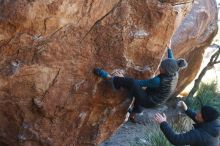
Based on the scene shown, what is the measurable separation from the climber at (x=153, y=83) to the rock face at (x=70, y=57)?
10.7 inches

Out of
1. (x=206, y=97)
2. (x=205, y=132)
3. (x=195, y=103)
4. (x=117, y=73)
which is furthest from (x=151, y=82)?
(x=206, y=97)

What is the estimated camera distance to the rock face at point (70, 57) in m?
7.02

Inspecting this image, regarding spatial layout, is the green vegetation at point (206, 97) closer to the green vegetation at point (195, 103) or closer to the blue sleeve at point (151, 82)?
the green vegetation at point (195, 103)

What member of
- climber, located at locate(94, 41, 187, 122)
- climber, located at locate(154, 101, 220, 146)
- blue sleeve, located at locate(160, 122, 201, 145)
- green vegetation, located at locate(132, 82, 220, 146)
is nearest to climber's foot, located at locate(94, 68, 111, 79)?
climber, located at locate(94, 41, 187, 122)

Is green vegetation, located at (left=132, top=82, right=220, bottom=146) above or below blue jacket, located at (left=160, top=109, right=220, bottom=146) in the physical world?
below

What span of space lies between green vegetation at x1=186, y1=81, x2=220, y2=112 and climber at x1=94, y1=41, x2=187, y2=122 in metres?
4.86

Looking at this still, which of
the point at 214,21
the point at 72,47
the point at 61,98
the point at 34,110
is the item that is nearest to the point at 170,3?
the point at 72,47

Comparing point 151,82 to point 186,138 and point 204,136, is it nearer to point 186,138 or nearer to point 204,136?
point 186,138

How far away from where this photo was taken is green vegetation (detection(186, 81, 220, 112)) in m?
12.6

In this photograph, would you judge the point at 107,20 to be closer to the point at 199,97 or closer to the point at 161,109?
the point at 161,109

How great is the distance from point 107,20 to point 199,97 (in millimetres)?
6192

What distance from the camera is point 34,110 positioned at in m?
7.86

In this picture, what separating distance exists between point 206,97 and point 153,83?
19.4ft

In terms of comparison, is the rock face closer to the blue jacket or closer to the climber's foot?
the climber's foot
